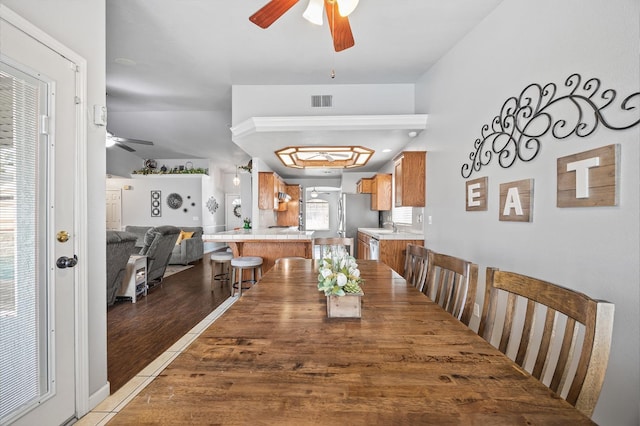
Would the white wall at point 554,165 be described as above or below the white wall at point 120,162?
below

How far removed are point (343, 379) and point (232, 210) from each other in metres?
10.2

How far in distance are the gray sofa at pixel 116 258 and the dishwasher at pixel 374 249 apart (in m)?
3.28

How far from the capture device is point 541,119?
1.78 meters

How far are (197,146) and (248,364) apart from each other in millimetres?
7719

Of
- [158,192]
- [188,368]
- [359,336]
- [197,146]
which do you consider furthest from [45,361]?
[158,192]

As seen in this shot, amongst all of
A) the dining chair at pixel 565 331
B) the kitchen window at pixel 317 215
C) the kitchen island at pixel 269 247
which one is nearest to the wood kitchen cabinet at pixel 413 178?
the kitchen island at pixel 269 247

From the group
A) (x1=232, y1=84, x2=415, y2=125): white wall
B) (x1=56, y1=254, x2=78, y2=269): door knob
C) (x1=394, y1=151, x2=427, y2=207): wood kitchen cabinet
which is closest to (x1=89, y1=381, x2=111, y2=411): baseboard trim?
(x1=56, y1=254, x2=78, y2=269): door knob

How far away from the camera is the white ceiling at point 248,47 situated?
2357mm

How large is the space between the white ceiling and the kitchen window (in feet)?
16.4

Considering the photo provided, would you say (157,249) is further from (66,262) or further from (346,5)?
(346,5)

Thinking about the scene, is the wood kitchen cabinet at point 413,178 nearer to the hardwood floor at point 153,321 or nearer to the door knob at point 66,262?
the hardwood floor at point 153,321

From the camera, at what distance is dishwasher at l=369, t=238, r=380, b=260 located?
13.5 feet

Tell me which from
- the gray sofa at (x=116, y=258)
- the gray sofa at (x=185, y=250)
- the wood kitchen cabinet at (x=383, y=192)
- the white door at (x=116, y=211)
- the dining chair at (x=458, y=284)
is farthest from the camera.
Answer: the white door at (x=116, y=211)

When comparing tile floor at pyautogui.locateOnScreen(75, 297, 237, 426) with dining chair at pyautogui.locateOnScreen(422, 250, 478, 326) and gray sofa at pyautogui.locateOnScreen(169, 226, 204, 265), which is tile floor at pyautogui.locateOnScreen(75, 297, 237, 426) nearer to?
dining chair at pyautogui.locateOnScreen(422, 250, 478, 326)
